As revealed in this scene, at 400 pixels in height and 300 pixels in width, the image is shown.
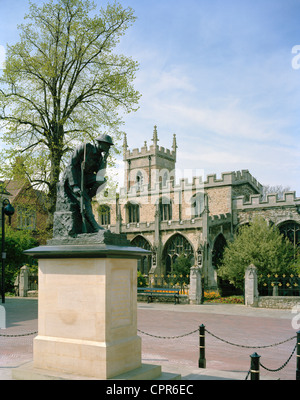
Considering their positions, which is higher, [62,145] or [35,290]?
[62,145]

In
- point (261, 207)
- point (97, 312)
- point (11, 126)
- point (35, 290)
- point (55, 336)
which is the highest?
point (11, 126)

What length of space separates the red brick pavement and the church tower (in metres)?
36.4

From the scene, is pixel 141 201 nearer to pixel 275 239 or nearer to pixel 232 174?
pixel 232 174

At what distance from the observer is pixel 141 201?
44062 millimetres

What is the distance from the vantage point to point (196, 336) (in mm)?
12148

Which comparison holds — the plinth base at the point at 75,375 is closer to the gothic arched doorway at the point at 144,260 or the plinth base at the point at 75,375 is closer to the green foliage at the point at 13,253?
the green foliage at the point at 13,253

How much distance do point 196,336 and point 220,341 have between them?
107 cm

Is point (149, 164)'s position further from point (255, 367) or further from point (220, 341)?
point (255, 367)

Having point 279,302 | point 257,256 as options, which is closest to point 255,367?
point 279,302
